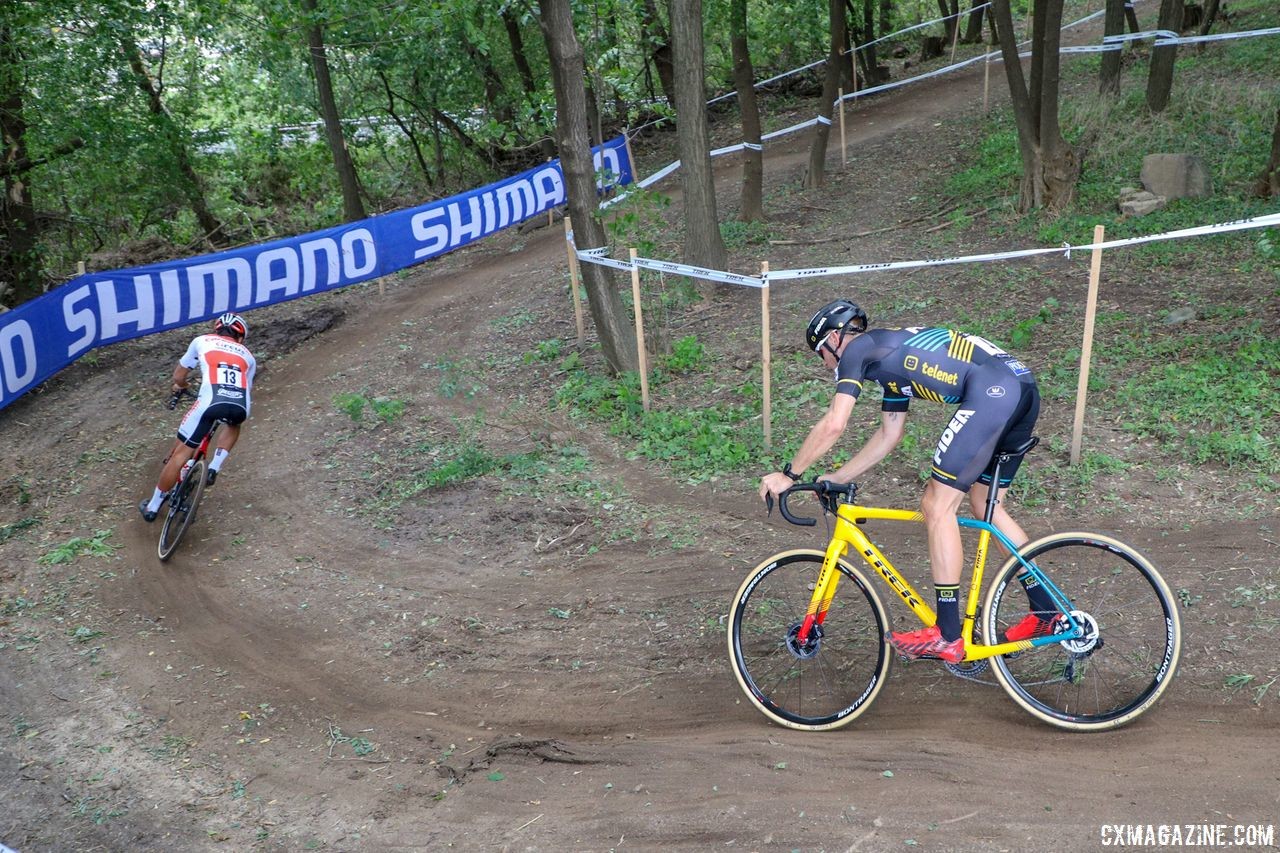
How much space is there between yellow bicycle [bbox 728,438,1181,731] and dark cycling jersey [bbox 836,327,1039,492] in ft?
0.79

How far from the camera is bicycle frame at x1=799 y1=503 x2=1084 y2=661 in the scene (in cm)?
477

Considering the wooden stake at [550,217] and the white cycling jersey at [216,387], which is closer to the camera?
the white cycling jersey at [216,387]

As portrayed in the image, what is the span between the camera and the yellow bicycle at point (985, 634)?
15.6ft

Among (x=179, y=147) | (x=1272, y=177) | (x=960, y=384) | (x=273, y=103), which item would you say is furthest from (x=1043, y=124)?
(x=273, y=103)

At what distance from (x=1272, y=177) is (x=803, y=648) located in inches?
405

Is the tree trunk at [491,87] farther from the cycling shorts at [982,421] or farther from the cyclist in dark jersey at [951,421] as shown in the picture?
the cycling shorts at [982,421]

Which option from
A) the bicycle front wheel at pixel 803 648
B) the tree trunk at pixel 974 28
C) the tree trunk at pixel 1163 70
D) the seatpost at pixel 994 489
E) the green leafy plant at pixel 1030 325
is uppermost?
the tree trunk at pixel 974 28

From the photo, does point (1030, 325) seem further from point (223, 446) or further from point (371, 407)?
point (223, 446)

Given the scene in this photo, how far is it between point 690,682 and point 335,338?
10252 millimetres

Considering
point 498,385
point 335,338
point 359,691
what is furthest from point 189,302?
point 359,691

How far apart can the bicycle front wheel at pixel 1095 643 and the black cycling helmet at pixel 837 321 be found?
1.44 m

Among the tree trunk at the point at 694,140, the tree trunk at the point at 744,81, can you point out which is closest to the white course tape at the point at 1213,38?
the tree trunk at the point at 744,81

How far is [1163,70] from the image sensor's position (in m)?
14.9

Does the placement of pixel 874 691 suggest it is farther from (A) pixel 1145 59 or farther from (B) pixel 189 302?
(A) pixel 1145 59
